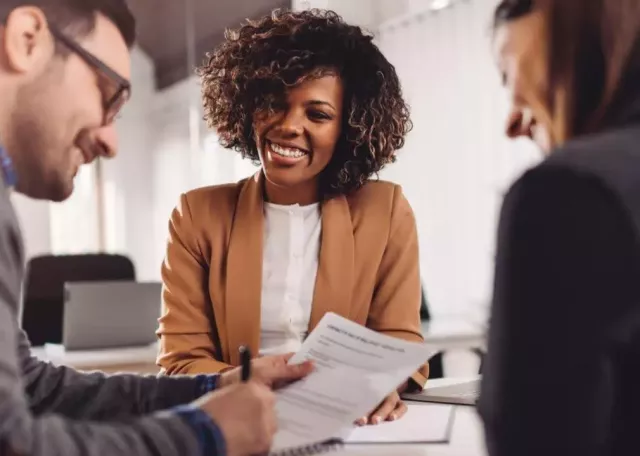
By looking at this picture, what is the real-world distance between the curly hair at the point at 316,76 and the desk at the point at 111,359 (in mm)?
1039

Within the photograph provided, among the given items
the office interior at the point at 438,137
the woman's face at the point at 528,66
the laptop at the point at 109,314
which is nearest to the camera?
the woman's face at the point at 528,66

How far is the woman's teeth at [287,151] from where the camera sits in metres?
1.48

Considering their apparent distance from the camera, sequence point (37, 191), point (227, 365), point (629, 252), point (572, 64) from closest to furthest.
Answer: point (629, 252) < point (572, 64) < point (37, 191) < point (227, 365)

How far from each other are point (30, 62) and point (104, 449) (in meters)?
0.43

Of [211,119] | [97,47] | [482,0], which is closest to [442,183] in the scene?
[482,0]

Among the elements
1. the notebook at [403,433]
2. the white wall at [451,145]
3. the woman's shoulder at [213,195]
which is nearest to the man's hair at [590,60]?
the notebook at [403,433]

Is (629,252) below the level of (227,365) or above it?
above

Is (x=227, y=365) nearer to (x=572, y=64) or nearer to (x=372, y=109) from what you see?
(x=372, y=109)

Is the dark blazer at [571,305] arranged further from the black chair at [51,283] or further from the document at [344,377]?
the black chair at [51,283]

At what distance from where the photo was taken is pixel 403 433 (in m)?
1.15

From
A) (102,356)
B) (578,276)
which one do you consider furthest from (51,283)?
(578,276)

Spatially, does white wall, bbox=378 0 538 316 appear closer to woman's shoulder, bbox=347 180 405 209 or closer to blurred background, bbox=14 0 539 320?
blurred background, bbox=14 0 539 320

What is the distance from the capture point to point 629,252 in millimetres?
607

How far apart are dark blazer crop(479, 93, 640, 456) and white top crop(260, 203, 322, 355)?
2.77 feet
